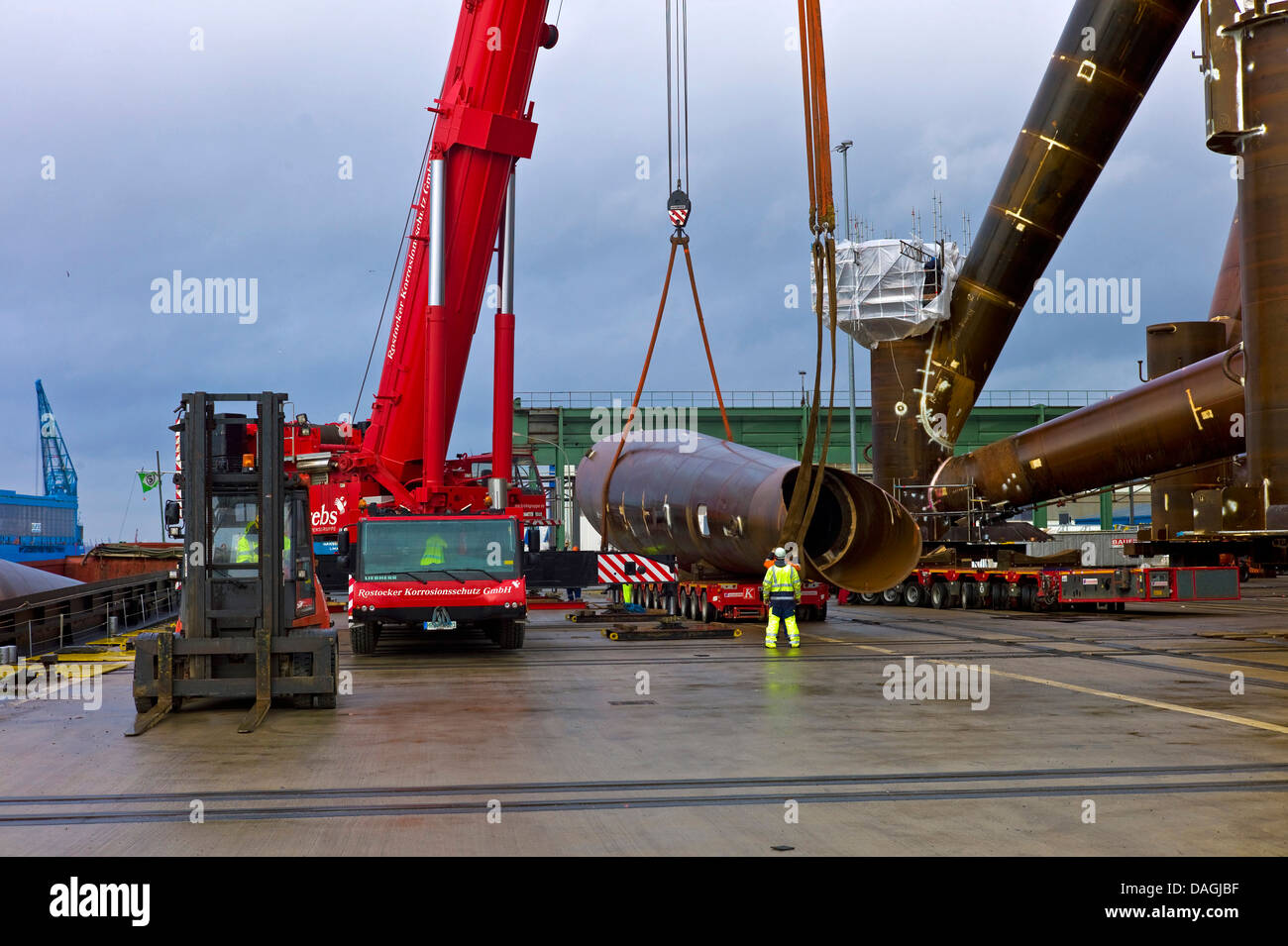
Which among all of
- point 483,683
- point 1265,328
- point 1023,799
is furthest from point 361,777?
point 1265,328

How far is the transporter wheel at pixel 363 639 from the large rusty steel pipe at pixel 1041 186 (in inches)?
646

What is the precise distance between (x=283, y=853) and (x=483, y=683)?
7.33m

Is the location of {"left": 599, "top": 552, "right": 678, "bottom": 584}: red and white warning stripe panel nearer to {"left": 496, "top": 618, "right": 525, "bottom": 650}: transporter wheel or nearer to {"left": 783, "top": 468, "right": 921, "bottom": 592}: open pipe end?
{"left": 783, "top": 468, "right": 921, "bottom": 592}: open pipe end

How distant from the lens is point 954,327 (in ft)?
93.3

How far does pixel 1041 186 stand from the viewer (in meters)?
25.1

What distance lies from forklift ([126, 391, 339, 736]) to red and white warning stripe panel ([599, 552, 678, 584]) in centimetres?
1118

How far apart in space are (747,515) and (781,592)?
239 centimetres

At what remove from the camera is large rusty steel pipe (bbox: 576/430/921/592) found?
1939 cm

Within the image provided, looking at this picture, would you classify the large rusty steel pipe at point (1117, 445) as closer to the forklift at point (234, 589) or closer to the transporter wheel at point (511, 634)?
the transporter wheel at point (511, 634)

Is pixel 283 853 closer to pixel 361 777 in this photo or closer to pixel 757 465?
pixel 361 777

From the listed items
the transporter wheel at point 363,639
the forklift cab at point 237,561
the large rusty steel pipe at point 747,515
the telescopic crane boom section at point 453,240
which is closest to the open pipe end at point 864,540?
the large rusty steel pipe at point 747,515

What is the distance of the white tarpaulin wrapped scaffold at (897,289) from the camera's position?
1125 inches

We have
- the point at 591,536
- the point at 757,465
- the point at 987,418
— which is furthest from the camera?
the point at 987,418

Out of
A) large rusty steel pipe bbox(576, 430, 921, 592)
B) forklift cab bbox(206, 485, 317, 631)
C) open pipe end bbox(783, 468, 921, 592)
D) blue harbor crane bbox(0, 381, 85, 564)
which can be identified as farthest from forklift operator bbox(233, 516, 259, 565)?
blue harbor crane bbox(0, 381, 85, 564)
